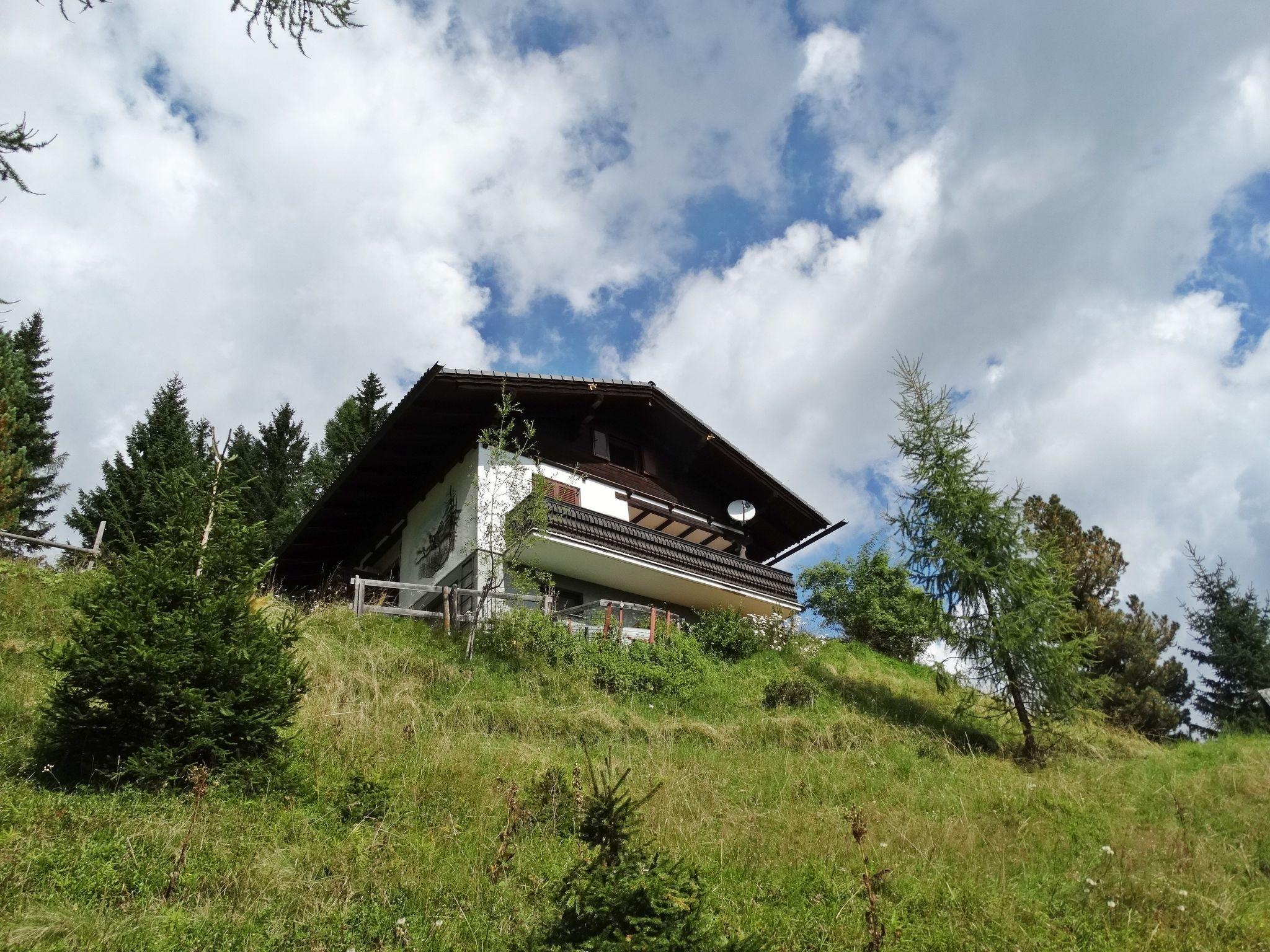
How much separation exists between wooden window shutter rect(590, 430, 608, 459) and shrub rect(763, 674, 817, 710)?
8.10 m

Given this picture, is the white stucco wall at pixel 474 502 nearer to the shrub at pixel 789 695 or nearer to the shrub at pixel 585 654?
the shrub at pixel 585 654

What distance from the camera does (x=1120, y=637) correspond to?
2616 centimetres

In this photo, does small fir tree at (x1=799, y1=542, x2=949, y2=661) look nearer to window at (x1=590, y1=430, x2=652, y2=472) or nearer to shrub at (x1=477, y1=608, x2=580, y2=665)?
window at (x1=590, y1=430, x2=652, y2=472)

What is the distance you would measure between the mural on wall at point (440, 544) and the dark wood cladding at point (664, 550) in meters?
2.82

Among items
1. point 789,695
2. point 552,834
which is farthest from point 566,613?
point 552,834

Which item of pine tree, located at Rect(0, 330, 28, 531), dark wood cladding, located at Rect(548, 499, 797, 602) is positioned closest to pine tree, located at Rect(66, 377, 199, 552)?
pine tree, located at Rect(0, 330, 28, 531)

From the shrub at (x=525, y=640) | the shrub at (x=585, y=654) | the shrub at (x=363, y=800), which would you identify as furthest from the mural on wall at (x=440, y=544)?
the shrub at (x=363, y=800)

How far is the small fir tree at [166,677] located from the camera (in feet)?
25.4

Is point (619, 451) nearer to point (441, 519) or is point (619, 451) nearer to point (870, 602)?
point (441, 519)

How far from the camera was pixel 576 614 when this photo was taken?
18234 mm

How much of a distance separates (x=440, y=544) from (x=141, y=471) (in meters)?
11.8

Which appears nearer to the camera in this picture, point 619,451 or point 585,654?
point 585,654

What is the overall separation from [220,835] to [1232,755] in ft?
55.7

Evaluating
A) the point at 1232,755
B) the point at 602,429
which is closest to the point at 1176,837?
the point at 1232,755
